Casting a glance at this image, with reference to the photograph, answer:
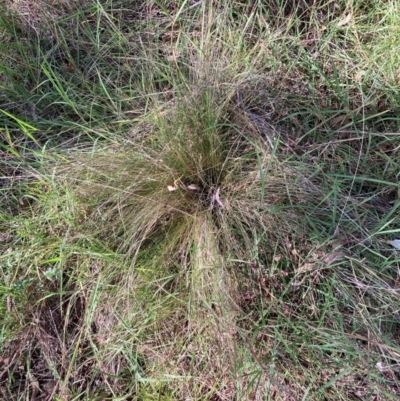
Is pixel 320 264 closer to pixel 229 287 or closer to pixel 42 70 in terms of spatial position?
pixel 229 287

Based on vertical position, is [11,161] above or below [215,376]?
above

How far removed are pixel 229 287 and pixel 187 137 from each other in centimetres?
51

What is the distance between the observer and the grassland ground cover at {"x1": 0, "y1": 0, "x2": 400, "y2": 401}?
1487mm

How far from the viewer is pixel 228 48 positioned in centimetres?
177

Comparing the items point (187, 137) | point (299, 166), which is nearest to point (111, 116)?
point (187, 137)

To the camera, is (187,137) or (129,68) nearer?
(187,137)

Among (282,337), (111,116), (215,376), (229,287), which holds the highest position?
(111,116)

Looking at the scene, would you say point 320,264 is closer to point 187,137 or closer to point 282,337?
point 282,337

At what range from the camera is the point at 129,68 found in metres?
1.79

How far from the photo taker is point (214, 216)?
160 cm

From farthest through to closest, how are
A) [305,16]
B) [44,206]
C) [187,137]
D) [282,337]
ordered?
[305,16]
[44,206]
[187,137]
[282,337]

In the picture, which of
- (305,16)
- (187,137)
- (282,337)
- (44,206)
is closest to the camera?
(282,337)

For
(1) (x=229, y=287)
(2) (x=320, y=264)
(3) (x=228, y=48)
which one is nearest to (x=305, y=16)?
(3) (x=228, y=48)

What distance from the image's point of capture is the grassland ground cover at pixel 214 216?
1487 mm
